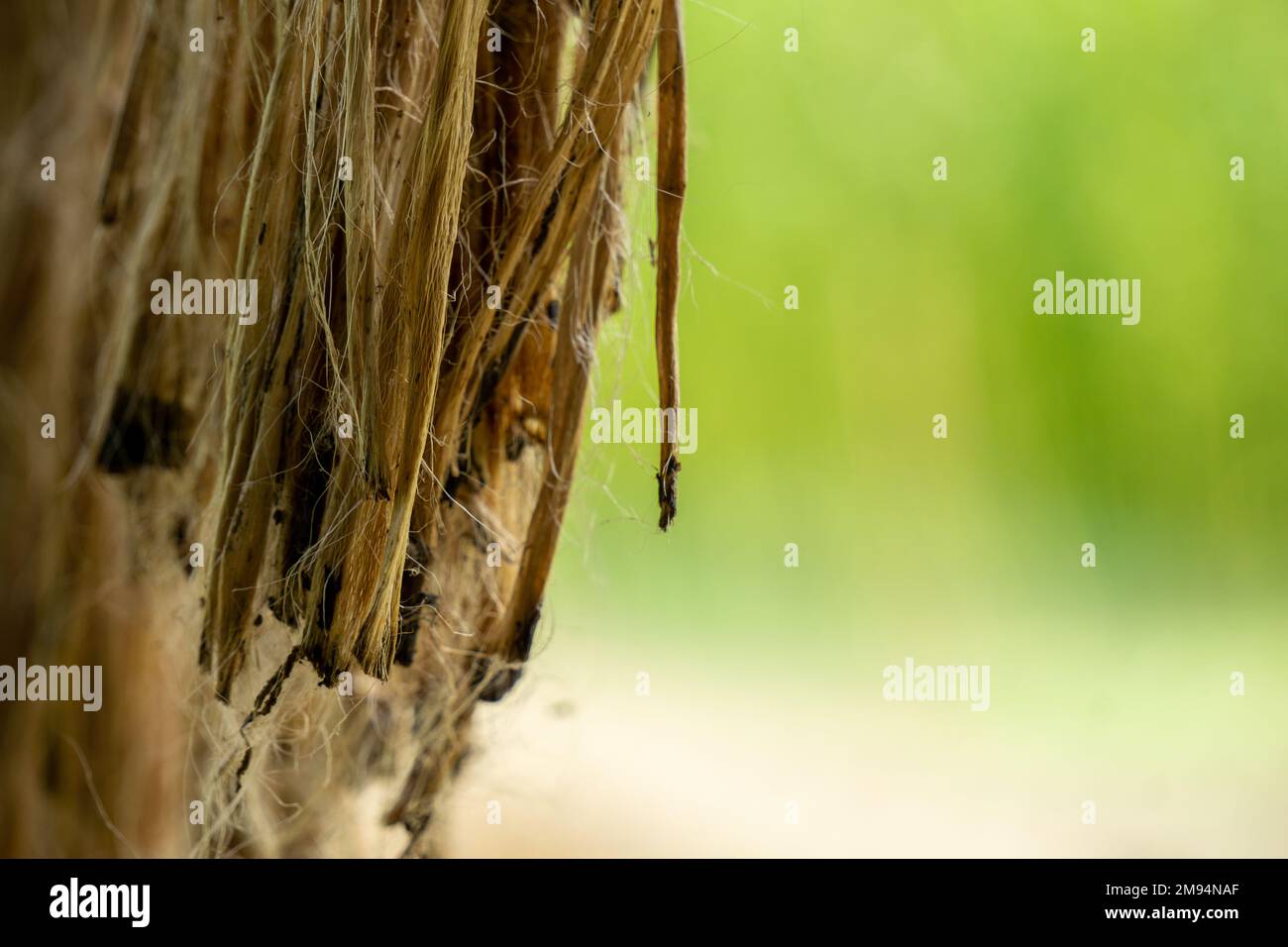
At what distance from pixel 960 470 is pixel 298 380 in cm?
70

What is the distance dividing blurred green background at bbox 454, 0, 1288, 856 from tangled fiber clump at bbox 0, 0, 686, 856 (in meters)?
0.27

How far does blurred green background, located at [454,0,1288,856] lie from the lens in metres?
0.86

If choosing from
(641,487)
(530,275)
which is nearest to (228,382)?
(530,275)

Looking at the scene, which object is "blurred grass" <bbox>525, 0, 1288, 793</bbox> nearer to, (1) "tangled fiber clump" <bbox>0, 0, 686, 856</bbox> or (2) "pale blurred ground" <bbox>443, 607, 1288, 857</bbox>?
(2) "pale blurred ground" <bbox>443, 607, 1288, 857</bbox>

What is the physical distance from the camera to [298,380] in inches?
19.0

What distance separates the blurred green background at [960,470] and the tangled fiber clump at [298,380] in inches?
10.5

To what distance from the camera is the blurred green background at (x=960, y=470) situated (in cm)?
86

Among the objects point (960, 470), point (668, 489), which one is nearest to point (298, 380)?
point (668, 489)

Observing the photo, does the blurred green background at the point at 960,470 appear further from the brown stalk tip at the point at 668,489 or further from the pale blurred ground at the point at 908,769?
the brown stalk tip at the point at 668,489

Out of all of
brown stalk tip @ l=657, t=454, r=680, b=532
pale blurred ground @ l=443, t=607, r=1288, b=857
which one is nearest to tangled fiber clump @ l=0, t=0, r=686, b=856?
brown stalk tip @ l=657, t=454, r=680, b=532

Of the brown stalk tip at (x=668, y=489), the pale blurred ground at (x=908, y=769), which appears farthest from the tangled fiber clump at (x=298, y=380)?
the pale blurred ground at (x=908, y=769)

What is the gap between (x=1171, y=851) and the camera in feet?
2.80

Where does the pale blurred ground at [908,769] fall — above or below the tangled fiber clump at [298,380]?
below
